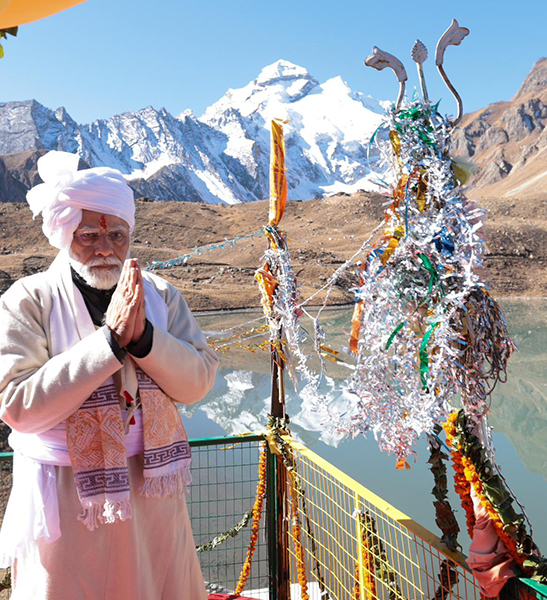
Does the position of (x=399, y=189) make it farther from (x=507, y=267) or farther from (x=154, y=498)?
(x=507, y=267)

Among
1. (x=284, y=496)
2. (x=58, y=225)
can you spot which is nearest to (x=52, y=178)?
(x=58, y=225)

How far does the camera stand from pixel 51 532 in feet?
4.84

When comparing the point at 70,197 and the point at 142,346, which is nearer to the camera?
the point at 142,346

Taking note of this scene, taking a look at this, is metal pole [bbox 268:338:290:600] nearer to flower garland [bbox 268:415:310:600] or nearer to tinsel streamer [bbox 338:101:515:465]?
flower garland [bbox 268:415:310:600]

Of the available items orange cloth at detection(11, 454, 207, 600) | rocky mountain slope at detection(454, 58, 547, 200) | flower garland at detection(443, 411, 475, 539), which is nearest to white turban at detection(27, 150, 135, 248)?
orange cloth at detection(11, 454, 207, 600)

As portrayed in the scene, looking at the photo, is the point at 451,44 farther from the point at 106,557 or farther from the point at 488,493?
the point at 106,557

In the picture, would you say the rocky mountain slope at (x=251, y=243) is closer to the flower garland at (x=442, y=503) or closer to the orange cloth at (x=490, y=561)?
the flower garland at (x=442, y=503)

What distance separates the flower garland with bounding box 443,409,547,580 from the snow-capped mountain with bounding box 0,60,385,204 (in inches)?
4281

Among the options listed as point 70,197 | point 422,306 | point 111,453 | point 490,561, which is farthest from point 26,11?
point 490,561

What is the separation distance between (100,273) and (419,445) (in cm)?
605

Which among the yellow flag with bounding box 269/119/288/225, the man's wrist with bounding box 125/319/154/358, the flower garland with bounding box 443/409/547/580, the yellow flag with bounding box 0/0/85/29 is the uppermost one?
the yellow flag with bounding box 0/0/85/29

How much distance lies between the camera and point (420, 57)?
68.1 inches

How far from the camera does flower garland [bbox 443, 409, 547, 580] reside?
138 centimetres

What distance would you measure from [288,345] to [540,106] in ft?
380
